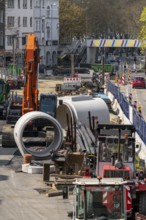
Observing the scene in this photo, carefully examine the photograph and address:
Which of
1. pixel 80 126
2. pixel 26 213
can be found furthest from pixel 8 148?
pixel 26 213

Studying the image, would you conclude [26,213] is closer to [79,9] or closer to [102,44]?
[102,44]

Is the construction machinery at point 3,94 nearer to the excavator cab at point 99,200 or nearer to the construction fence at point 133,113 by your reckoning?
the construction fence at point 133,113

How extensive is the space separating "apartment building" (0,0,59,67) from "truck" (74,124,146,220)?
3244 inches

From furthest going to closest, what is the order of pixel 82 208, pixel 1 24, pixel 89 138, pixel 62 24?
pixel 62 24 < pixel 1 24 < pixel 89 138 < pixel 82 208

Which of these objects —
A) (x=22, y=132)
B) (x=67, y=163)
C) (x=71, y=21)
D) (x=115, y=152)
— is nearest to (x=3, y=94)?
(x=22, y=132)

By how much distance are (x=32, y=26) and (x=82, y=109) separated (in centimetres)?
7786

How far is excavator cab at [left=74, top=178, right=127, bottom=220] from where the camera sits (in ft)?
69.4

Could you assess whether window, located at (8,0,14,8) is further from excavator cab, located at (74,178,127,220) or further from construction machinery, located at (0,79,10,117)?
excavator cab, located at (74,178,127,220)

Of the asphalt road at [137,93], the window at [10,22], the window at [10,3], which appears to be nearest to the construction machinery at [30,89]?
the asphalt road at [137,93]

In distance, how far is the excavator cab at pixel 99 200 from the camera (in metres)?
21.2

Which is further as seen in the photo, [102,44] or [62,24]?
[62,24]

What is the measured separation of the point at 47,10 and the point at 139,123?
288 ft

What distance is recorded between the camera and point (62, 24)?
134875 millimetres

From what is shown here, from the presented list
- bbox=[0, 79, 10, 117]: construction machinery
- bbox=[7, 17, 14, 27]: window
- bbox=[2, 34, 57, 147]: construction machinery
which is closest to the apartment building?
bbox=[7, 17, 14, 27]: window
